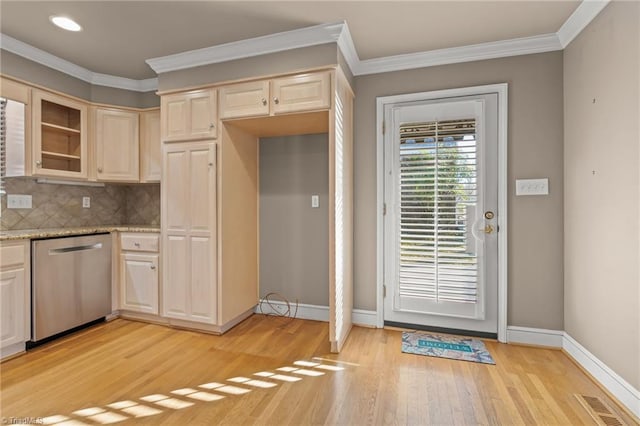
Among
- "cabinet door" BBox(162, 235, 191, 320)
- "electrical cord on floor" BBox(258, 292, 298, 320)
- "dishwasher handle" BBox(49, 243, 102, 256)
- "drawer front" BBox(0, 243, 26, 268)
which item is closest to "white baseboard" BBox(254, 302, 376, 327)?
"electrical cord on floor" BBox(258, 292, 298, 320)

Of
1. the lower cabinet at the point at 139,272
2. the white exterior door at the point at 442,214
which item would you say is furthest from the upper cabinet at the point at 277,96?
the lower cabinet at the point at 139,272

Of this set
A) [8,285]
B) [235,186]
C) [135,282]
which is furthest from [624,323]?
[8,285]

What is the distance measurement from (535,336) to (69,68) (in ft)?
15.7

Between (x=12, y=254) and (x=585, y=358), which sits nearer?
(x=585, y=358)

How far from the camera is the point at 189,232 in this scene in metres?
2.82

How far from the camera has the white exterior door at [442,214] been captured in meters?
2.63

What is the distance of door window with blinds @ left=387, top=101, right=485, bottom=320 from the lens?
2652mm

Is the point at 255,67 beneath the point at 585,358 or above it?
above

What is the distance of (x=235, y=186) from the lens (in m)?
2.91

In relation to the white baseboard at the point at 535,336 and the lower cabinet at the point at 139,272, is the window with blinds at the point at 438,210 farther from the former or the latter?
the lower cabinet at the point at 139,272

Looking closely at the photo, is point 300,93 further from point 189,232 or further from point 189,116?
point 189,232

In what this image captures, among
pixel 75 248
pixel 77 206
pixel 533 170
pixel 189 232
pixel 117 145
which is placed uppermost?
pixel 117 145

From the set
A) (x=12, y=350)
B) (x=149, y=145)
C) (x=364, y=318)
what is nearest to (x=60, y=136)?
(x=149, y=145)

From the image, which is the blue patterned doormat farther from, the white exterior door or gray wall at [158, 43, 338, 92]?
gray wall at [158, 43, 338, 92]
